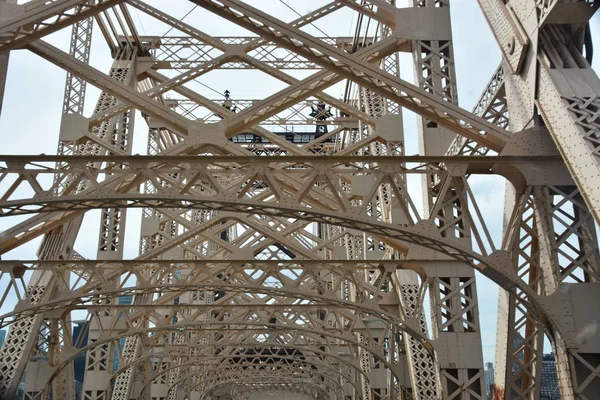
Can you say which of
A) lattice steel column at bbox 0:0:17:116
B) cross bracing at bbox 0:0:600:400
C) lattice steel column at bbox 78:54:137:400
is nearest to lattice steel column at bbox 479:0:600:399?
cross bracing at bbox 0:0:600:400

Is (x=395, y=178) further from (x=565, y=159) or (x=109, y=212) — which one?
(x=109, y=212)

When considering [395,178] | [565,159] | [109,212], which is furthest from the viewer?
[109,212]

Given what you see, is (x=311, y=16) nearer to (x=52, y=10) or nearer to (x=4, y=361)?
(x=52, y=10)

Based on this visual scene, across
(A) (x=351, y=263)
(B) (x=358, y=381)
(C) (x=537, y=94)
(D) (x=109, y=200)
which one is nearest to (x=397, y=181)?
(C) (x=537, y=94)

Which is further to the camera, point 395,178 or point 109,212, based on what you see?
point 109,212

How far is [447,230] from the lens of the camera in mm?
14594

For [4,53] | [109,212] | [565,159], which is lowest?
[565,159]

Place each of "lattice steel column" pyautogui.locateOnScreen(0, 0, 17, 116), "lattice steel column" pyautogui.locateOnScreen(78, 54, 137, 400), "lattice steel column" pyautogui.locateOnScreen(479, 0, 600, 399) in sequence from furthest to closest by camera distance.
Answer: "lattice steel column" pyautogui.locateOnScreen(78, 54, 137, 400)
"lattice steel column" pyautogui.locateOnScreen(0, 0, 17, 116)
"lattice steel column" pyautogui.locateOnScreen(479, 0, 600, 399)

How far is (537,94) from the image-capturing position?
1067cm

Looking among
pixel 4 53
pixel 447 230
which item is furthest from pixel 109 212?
pixel 447 230

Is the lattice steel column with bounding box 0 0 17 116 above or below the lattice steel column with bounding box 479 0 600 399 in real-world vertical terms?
above

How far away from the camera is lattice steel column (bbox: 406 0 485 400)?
48.0 ft

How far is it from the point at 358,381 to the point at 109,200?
2848 cm

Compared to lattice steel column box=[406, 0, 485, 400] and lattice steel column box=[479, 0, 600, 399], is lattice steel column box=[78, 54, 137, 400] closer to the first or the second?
lattice steel column box=[406, 0, 485, 400]
